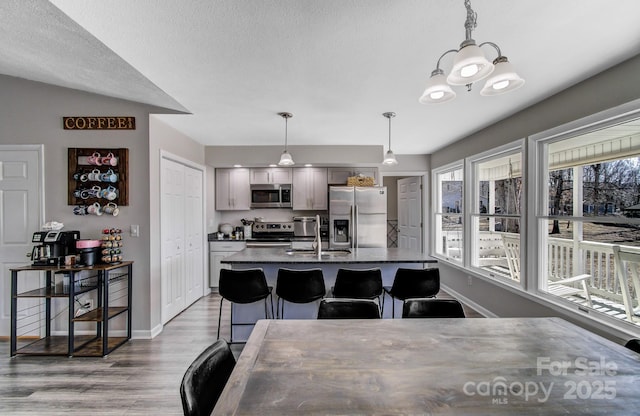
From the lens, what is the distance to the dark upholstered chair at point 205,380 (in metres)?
0.99

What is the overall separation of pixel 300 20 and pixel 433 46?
34.4 inches

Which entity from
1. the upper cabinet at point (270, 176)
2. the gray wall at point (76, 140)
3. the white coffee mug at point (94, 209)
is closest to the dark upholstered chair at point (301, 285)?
the gray wall at point (76, 140)

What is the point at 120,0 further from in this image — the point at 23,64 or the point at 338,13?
the point at 23,64

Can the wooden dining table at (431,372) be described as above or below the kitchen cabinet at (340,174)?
below

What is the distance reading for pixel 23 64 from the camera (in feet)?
8.29

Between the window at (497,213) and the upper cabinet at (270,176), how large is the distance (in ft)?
9.58

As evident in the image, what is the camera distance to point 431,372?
43.0 inches

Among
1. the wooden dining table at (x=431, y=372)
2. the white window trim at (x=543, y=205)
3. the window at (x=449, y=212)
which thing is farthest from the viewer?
the window at (x=449, y=212)

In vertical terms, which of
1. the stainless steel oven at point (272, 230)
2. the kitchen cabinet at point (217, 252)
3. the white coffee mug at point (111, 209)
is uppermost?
the white coffee mug at point (111, 209)

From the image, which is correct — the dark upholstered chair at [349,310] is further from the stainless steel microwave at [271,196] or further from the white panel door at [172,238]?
the stainless steel microwave at [271,196]

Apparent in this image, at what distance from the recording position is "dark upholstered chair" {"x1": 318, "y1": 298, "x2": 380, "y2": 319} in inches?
70.1

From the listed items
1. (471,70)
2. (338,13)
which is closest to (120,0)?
(338,13)

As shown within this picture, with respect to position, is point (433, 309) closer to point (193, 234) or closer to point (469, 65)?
point (469, 65)

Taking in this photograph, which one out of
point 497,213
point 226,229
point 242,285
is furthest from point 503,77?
point 226,229
